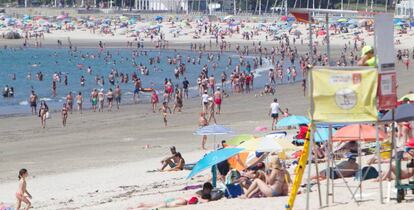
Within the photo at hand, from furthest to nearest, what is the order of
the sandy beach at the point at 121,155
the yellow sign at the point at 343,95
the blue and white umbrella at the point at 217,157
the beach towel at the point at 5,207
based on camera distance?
the beach towel at the point at 5,207, the sandy beach at the point at 121,155, the blue and white umbrella at the point at 217,157, the yellow sign at the point at 343,95

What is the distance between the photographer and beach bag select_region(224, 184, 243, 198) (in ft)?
54.7

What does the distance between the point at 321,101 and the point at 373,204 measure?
1.73 metres

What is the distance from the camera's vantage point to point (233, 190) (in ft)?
54.9

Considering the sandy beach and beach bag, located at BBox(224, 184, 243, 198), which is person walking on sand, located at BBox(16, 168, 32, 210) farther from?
beach bag, located at BBox(224, 184, 243, 198)

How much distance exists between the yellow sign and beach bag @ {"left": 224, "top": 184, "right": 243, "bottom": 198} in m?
3.76

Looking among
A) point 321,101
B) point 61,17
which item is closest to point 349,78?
point 321,101

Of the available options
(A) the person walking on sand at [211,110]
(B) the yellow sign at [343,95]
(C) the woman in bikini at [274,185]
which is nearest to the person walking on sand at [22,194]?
(C) the woman in bikini at [274,185]

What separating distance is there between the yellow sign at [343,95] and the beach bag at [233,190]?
12.4 feet

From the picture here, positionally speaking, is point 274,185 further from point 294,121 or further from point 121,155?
point 121,155

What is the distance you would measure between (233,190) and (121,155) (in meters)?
10.4

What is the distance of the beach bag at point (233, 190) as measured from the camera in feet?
54.7

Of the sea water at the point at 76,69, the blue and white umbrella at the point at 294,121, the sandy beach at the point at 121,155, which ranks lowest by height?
the sea water at the point at 76,69

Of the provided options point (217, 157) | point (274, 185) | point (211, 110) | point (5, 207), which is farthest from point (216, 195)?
point (211, 110)

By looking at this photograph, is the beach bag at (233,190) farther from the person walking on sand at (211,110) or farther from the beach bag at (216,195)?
the person walking on sand at (211,110)
